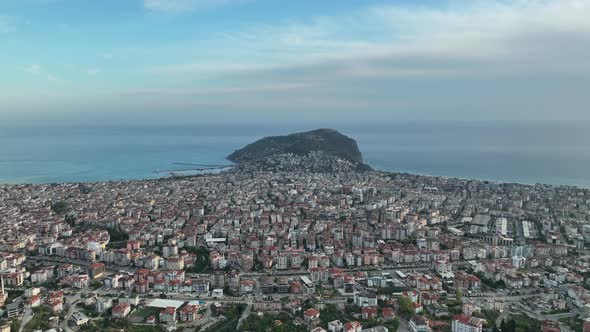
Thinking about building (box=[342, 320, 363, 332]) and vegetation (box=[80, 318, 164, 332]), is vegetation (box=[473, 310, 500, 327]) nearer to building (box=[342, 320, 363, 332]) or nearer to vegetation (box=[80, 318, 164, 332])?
building (box=[342, 320, 363, 332])

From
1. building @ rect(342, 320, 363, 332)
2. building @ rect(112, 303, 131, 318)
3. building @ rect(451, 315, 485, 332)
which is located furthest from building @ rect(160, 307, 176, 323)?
building @ rect(451, 315, 485, 332)

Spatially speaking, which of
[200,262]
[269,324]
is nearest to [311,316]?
[269,324]

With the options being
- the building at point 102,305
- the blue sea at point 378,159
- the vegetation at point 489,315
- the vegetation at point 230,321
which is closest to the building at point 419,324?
the vegetation at point 489,315

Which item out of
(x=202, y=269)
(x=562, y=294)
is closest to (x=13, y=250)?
(x=202, y=269)

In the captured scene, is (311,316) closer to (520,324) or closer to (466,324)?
(466,324)

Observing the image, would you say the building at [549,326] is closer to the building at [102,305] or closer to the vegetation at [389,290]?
the vegetation at [389,290]

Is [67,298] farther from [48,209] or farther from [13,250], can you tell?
[48,209]
